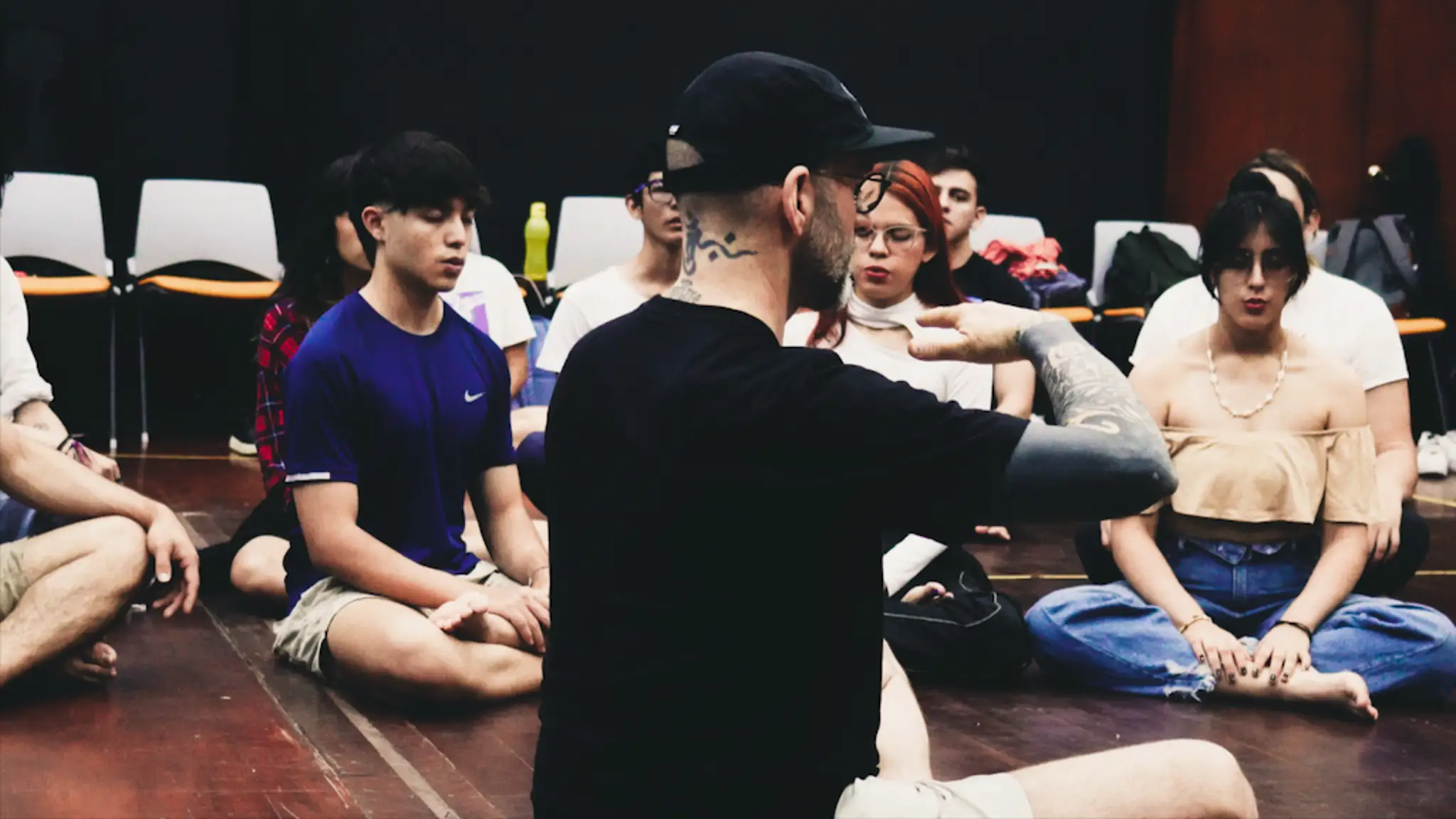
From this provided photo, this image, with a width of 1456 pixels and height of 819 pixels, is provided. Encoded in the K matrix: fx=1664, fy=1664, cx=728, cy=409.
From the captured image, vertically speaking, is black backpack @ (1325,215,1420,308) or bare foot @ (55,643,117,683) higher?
black backpack @ (1325,215,1420,308)

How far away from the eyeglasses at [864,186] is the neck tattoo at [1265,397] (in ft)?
7.06

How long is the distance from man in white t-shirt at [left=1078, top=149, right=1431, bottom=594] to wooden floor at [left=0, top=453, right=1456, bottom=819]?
1.33 feet

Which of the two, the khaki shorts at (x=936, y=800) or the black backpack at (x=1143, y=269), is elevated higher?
the black backpack at (x=1143, y=269)

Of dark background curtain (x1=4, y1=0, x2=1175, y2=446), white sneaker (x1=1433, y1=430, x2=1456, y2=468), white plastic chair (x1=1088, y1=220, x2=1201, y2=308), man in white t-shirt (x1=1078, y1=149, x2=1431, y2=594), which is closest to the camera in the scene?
man in white t-shirt (x1=1078, y1=149, x2=1431, y2=594)

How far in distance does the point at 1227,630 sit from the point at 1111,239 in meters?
5.02

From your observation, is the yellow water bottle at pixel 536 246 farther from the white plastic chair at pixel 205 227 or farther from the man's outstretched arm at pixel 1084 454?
the man's outstretched arm at pixel 1084 454

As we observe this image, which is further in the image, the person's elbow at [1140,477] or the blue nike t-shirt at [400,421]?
the blue nike t-shirt at [400,421]

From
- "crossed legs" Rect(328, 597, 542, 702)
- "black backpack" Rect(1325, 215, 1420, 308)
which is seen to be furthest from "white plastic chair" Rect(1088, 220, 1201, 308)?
"crossed legs" Rect(328, 597, 542, 702)

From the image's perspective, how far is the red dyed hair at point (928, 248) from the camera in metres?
3.91

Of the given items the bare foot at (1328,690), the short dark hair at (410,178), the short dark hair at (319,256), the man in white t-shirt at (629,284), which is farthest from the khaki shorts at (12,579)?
the bare foot at (1328,690)

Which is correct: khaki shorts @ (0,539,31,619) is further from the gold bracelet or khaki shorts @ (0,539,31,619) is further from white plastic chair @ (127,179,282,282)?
white plastic chair @ (127,179,282,282)

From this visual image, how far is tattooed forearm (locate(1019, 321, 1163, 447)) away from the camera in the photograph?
5.24ft

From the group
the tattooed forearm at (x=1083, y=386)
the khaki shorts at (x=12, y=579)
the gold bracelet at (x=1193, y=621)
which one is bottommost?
the gold bracelet at (x=1193, y=621)

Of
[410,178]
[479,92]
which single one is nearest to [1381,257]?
[479,92]
